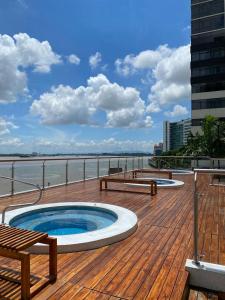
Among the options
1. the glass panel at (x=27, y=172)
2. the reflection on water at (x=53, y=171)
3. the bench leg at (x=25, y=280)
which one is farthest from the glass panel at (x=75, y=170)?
the bench leg at (x=25, y=280)

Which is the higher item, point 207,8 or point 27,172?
point 207,8

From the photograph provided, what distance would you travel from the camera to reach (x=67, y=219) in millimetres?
5117

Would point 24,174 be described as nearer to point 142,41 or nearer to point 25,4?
point 25,4

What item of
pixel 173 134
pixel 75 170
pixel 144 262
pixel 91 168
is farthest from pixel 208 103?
Answer: pixel 173 134

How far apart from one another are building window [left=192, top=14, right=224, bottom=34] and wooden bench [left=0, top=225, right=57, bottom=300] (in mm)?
34917

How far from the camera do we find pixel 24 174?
252 inches

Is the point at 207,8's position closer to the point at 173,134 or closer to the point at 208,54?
the point at 208,54

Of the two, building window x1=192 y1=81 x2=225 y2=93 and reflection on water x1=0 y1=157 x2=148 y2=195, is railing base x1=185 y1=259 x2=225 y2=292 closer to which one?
reflection on water x1=0 y1=157 x2=148 y2=195

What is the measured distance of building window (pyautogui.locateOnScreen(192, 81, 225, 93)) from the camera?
1187 inches

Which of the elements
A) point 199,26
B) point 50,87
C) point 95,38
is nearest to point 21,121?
point 50,87

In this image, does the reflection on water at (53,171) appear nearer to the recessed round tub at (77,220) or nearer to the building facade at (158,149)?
the recessed round tub at (77,220)

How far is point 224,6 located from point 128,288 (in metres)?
36.7

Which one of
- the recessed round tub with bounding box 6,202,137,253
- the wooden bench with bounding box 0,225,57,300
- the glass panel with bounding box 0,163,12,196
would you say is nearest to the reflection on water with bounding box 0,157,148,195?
the glass panel with bounding box 0,163,12,196

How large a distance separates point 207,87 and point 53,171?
2778 cm
